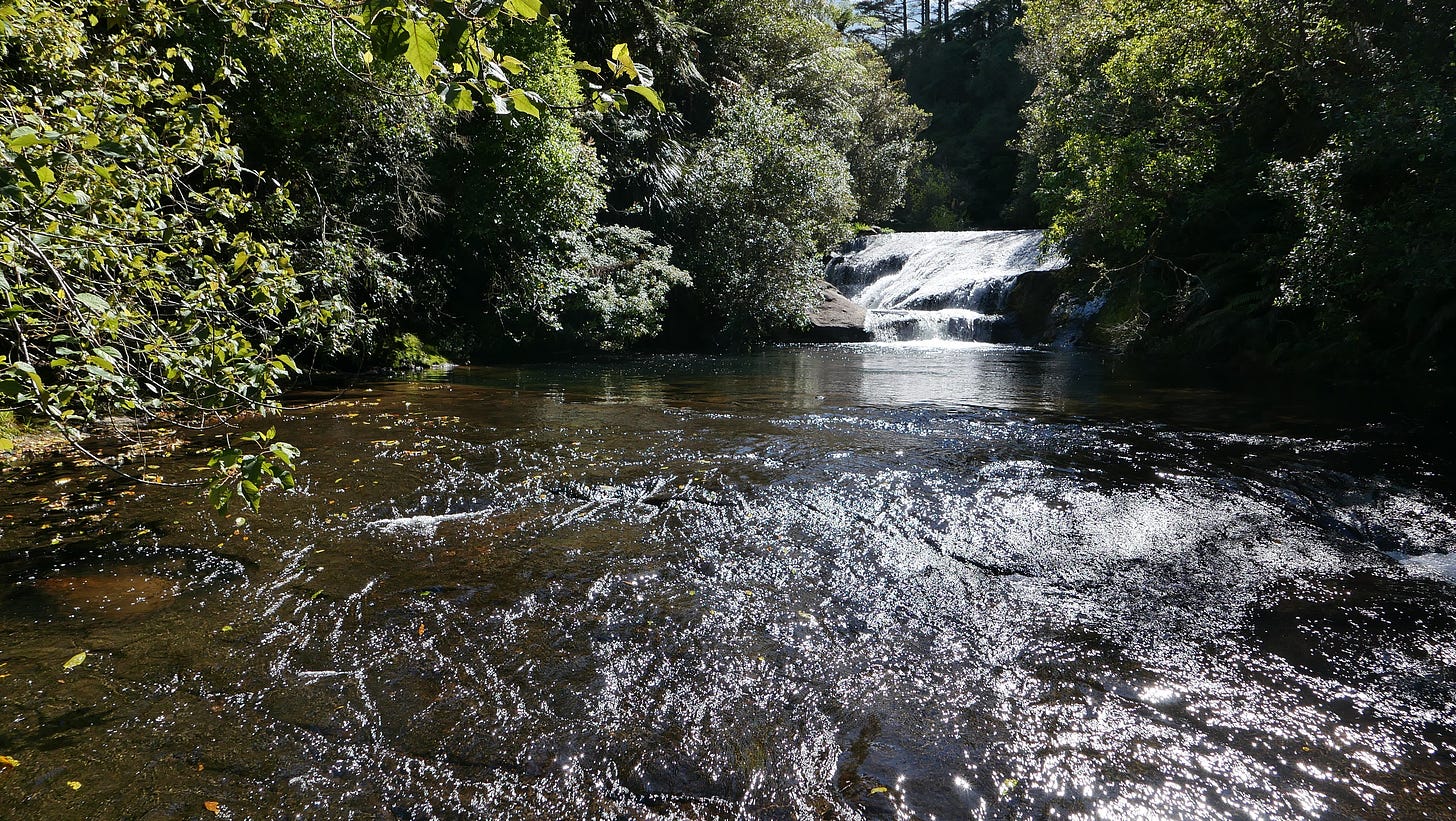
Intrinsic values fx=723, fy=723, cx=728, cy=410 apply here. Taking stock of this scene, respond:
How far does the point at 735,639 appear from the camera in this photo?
3.39 meters

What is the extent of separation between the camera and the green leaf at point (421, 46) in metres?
1.44

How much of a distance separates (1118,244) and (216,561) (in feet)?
55.5

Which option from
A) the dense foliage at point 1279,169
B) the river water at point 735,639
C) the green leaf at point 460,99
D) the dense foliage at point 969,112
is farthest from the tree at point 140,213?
the dense foliage at point 969,112

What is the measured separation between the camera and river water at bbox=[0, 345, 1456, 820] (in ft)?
8.09

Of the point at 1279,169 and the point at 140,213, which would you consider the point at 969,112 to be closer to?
the point at 1279,169

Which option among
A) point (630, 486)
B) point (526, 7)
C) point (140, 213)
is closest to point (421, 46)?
point (526, 7)

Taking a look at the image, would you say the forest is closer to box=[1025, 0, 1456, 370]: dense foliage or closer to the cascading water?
box=[1025, 0, 1456, 370]: dense foliage

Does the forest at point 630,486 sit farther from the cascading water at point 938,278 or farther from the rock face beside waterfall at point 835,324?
the rock face beside waterfall at point 835,324

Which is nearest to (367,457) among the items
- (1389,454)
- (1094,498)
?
(1094,498)

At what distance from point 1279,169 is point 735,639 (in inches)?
466

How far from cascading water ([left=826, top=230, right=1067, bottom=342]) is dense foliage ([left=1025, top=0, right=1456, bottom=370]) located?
370 cm

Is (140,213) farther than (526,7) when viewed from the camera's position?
Yes

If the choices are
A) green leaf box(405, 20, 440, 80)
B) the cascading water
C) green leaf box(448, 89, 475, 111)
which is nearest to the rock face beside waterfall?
the cascading water

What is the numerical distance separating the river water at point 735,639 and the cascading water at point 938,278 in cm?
1490
